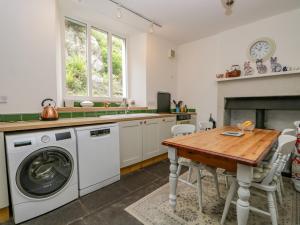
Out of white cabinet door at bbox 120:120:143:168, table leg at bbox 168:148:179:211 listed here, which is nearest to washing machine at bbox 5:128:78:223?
white cabinet door at bbox 120:120:143:168

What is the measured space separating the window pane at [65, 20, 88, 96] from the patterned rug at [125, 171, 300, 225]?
2.13 metres

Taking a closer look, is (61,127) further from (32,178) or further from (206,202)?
(206,202)

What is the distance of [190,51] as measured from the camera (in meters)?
3.93

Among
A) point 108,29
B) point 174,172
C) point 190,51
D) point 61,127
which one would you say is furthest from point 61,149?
point 190,51

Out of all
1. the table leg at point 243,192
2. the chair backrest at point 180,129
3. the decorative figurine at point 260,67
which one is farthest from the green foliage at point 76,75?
the decorative figurine at point 260,67

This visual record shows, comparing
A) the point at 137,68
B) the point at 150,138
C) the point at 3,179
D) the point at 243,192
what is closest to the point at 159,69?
the point at 137,68

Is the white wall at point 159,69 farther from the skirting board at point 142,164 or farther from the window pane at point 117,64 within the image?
the skirting board at point 142,164

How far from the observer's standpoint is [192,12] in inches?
102

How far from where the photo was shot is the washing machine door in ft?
4.75

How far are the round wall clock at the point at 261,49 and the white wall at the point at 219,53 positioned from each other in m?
0.08

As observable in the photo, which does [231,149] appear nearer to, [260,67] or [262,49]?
[260,67]

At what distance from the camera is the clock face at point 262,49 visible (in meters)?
2.78

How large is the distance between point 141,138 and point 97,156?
2.86 feet

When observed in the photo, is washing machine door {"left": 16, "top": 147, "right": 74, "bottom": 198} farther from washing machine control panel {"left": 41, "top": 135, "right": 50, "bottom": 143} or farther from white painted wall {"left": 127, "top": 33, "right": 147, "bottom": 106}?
white painted wall {"left": 127, "top": 33, "right": 147, "bottom": 106}
